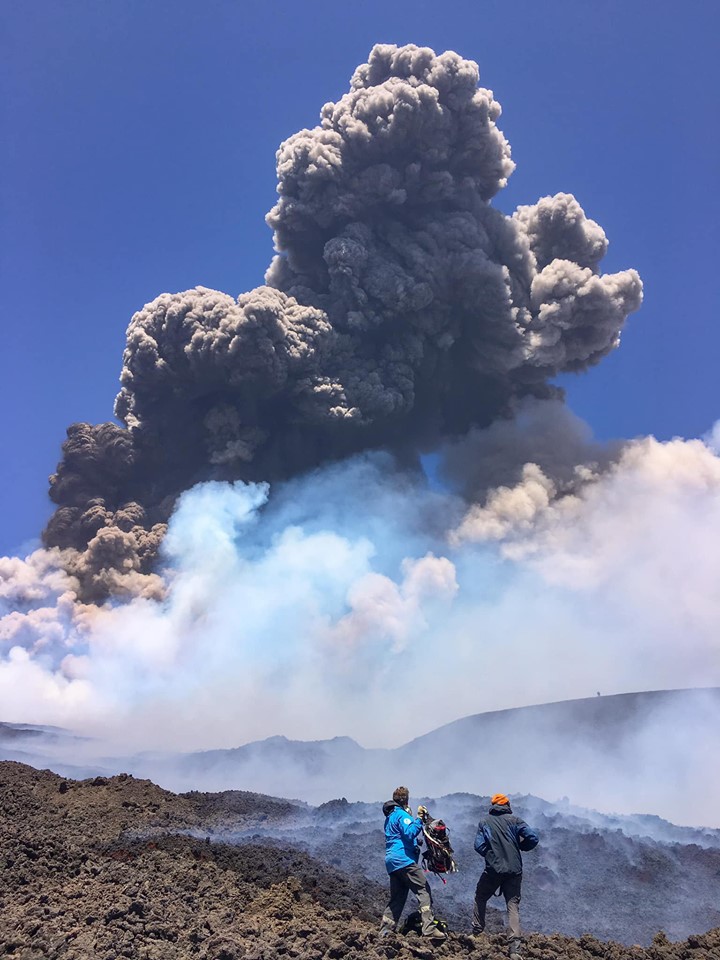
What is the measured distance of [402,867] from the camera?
744 centimetres

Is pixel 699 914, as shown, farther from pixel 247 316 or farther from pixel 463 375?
pixel 463 375

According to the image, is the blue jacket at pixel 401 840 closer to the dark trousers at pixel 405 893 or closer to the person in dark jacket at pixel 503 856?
the dark trousers at pixel 405 893

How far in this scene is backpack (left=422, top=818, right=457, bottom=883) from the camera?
794 cm

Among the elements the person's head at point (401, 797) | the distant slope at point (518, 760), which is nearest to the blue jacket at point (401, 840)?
the person's head at point (401, 797)

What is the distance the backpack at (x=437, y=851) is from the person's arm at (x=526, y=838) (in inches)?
28.2

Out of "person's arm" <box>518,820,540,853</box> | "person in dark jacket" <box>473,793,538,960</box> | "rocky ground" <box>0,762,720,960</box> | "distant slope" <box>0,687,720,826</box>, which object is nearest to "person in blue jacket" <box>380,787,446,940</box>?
"rocky ground" <box>0,762,720,960</box>

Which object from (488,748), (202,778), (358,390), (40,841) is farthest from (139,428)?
(40,841)

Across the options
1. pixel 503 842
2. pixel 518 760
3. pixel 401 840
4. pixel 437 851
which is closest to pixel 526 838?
pixel 503 842

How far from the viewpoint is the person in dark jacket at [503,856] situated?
762 centimetres

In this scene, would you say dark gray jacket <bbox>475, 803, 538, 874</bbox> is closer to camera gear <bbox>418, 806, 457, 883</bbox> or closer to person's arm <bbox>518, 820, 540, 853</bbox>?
person's arm <bbox>518, 820, 540, 853</bbox>

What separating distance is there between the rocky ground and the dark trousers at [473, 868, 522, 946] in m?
0.21

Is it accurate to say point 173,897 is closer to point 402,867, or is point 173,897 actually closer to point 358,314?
point 402,867

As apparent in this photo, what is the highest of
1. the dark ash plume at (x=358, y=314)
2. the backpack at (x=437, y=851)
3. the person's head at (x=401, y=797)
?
the dark ash plume at (x=358, y=314)

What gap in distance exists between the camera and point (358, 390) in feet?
126
